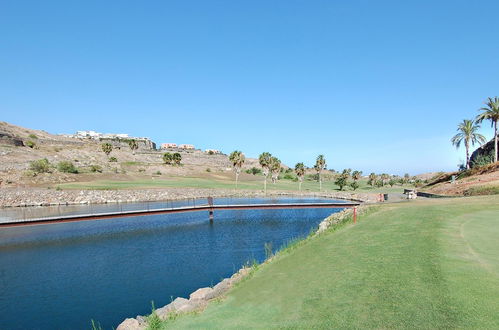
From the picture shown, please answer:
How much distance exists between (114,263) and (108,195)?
64.3 metres

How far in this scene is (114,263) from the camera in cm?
3456

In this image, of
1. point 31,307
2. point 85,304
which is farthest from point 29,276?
point 85,304

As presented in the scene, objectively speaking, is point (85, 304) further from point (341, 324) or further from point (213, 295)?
point (341, 324)

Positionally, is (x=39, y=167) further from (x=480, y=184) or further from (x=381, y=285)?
(x=381, y=285)

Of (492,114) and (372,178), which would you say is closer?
(492,114)

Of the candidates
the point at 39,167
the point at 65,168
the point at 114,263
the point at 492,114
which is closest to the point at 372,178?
the point at 492,114

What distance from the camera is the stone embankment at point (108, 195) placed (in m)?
82.6

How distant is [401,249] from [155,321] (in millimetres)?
11979

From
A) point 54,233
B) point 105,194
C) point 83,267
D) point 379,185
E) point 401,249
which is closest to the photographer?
point 401,249

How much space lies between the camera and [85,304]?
78.2 feet

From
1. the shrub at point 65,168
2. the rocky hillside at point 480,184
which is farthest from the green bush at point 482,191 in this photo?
the shrub at point 65,168

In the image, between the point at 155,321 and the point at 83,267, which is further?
the point at 83,267

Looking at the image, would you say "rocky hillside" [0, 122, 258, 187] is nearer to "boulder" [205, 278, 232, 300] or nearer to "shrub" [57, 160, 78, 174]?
"shrub" [57, 160, 78, 174]

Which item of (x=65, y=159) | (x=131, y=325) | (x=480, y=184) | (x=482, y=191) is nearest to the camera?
(x=131, y=325)
